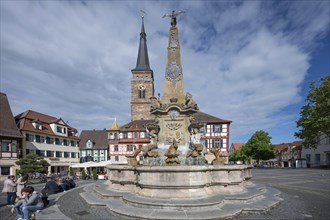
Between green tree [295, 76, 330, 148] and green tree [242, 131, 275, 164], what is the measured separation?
17.9 m

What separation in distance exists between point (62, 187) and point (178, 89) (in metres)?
8.93

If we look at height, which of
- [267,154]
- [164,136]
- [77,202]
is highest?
[164,136]

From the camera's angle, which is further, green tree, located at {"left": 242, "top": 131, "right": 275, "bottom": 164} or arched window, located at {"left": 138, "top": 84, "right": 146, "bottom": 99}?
arched window, located at {"left": 138, "top": 84, "right": 146, "bottom": 99}

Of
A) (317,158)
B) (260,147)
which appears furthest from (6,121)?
(317,158)

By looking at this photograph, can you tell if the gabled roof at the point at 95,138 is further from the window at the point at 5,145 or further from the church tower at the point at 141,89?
the window at the point at 5,145

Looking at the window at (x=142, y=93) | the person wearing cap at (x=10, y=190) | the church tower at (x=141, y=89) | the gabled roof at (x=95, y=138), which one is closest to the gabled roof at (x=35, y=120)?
the gabled roof at (x=95, y=138)

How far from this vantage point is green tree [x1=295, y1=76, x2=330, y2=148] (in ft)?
116

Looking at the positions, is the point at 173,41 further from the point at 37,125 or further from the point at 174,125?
the point at 37,125

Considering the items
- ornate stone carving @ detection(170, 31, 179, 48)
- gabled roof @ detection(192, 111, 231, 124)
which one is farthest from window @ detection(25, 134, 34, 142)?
ornate stone carving @ detection(170, 31, 179, 48)

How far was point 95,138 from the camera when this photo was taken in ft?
186

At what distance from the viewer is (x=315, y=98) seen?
37594mm

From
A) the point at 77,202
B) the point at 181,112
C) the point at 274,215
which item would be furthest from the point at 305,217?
the point at 77,202

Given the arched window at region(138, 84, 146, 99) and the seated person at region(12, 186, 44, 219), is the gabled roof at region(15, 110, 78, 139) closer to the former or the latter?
the arched window at region(138, 84, 146, 99)

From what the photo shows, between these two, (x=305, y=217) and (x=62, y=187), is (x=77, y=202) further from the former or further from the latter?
(x=305, y=217)
